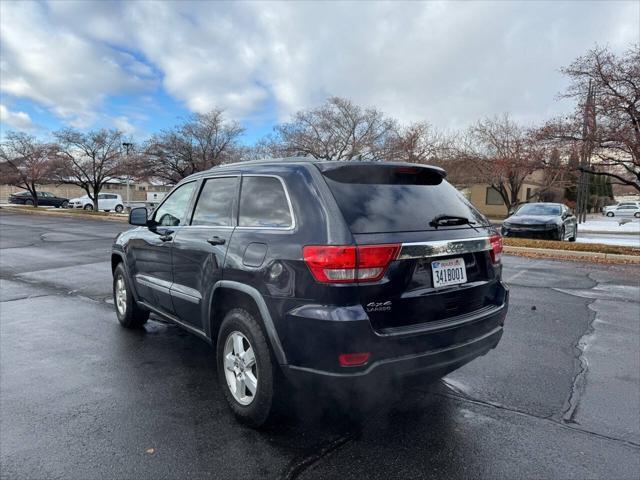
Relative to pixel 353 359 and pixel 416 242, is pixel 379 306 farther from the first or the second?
pixel 416 242

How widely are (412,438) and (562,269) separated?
8.71 meters

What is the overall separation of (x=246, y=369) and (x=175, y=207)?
6.49 ft

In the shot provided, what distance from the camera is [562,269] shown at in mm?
10039

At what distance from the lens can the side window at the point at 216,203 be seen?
11.4ft

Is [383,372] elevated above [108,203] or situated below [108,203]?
below

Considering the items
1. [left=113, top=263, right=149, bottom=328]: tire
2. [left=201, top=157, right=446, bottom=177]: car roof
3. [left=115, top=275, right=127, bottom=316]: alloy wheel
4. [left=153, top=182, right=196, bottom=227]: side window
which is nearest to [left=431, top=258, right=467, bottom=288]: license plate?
[left=201, top=157, right=446, bottom=177]: car roof

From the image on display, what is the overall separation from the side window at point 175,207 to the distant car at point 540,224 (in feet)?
44.1

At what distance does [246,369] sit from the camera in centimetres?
307

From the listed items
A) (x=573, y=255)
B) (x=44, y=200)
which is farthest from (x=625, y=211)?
(x=44, y=200)

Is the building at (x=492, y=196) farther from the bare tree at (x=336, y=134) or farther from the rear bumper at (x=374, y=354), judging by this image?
the rear bumper at (x=374, y=354)

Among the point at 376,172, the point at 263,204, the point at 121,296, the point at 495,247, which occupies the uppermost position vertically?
the point at 376,172

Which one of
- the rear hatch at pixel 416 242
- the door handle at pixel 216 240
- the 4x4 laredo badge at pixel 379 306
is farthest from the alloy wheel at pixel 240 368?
the rear hatch at pixel 416 242

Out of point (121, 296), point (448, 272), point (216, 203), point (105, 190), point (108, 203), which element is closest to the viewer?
point (448, 272)

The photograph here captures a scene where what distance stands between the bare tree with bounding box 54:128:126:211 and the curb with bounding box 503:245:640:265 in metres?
26.2
